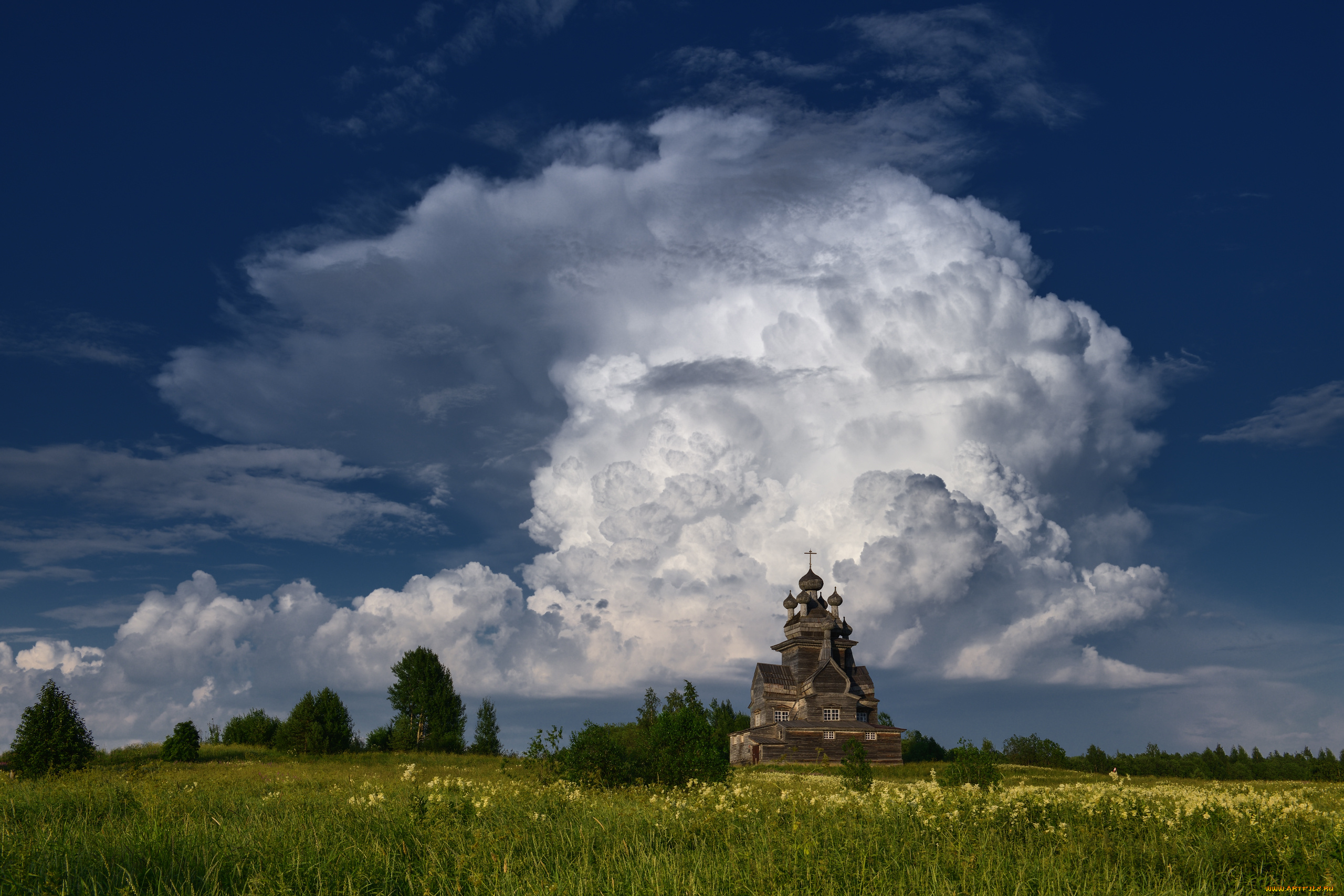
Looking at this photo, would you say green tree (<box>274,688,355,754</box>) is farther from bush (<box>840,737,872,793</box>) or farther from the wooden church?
bush (<box>840,737,872,793</box>)

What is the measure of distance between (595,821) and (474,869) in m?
2.31

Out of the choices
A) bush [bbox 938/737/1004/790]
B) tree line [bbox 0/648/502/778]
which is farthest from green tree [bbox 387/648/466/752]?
bush [bbox 938/737/1004/790]

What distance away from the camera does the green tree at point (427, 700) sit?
60656 millimetres

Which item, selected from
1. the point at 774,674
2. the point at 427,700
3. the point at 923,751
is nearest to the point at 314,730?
the point at 427,700

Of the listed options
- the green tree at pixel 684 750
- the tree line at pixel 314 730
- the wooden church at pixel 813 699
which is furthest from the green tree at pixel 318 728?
the green tree at pixel 684 750

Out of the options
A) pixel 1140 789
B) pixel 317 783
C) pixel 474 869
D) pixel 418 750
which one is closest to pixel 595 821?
pixel 474 869

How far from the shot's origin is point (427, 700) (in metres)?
61.4

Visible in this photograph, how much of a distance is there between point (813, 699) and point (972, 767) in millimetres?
32661

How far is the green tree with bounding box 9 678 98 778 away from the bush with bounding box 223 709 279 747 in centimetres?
2525

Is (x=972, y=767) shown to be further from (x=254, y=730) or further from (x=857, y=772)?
(x=254, y=730)

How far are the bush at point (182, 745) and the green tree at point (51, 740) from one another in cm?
864

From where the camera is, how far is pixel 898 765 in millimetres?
52938

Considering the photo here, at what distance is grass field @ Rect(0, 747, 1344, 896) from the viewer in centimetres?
698

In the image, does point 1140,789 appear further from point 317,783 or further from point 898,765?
point 898,765
